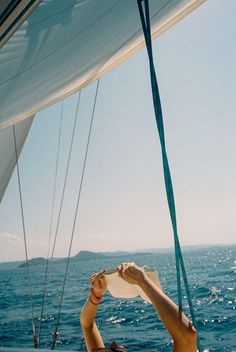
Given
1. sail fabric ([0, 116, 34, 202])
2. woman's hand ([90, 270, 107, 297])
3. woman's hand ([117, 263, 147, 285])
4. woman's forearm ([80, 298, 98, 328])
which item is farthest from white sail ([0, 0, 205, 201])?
woman's forearm ([80, 298, 98, 328])

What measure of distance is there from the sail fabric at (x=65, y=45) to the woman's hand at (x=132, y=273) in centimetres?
117

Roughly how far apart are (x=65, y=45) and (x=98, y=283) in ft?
4.27

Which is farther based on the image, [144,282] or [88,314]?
[88,314]

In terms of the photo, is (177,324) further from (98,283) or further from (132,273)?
(98,283)

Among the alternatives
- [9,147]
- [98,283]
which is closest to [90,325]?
[98,283]

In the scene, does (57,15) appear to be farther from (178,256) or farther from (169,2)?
(178,256)

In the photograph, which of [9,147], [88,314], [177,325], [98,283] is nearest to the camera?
[177,325]

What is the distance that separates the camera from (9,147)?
11.0 ft

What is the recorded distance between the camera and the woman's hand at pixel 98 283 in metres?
1.69

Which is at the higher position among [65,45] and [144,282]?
[65,45]

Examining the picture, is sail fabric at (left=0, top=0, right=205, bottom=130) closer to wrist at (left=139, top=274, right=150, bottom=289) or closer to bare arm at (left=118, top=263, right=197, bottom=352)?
wrist at (left=139, top=274, right=150, bottom=289)

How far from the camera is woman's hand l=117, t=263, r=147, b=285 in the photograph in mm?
1301

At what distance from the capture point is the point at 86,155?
3385mm

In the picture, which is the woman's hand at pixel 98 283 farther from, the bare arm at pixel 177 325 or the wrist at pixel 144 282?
the bare arm at pixel 177 325
